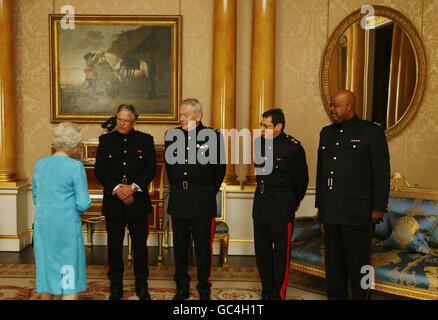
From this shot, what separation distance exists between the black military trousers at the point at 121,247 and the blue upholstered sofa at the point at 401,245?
1.41 meters

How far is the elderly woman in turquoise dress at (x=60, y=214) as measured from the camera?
2566 millimetres

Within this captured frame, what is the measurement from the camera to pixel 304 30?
5.17 metres

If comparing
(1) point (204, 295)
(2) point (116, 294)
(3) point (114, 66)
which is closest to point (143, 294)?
(2) point (116, 294)

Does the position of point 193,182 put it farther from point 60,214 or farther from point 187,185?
point 60,214

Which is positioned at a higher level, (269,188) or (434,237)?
(269,188)

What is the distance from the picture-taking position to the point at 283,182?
3.20m

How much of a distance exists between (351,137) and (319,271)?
1274 mm

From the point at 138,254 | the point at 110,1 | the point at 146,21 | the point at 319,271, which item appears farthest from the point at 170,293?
the point at 110,1

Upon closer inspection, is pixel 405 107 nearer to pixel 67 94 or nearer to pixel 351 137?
pixel 351 137

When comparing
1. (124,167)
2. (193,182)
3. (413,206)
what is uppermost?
(124,167)

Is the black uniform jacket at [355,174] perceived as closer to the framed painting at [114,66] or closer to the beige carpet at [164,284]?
the beige carpet at [164,284]

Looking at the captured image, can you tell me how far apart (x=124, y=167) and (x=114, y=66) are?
2.33 metres

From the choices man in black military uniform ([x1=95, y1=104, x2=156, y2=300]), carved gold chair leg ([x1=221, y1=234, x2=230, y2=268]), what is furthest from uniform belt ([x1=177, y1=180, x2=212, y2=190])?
carved gold chair leg ([x1=221, y1=234, x2=230, y2=268])

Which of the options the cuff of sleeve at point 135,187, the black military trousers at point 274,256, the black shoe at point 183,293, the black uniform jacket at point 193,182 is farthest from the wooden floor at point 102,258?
the cuff of sleeve at point 135,187
